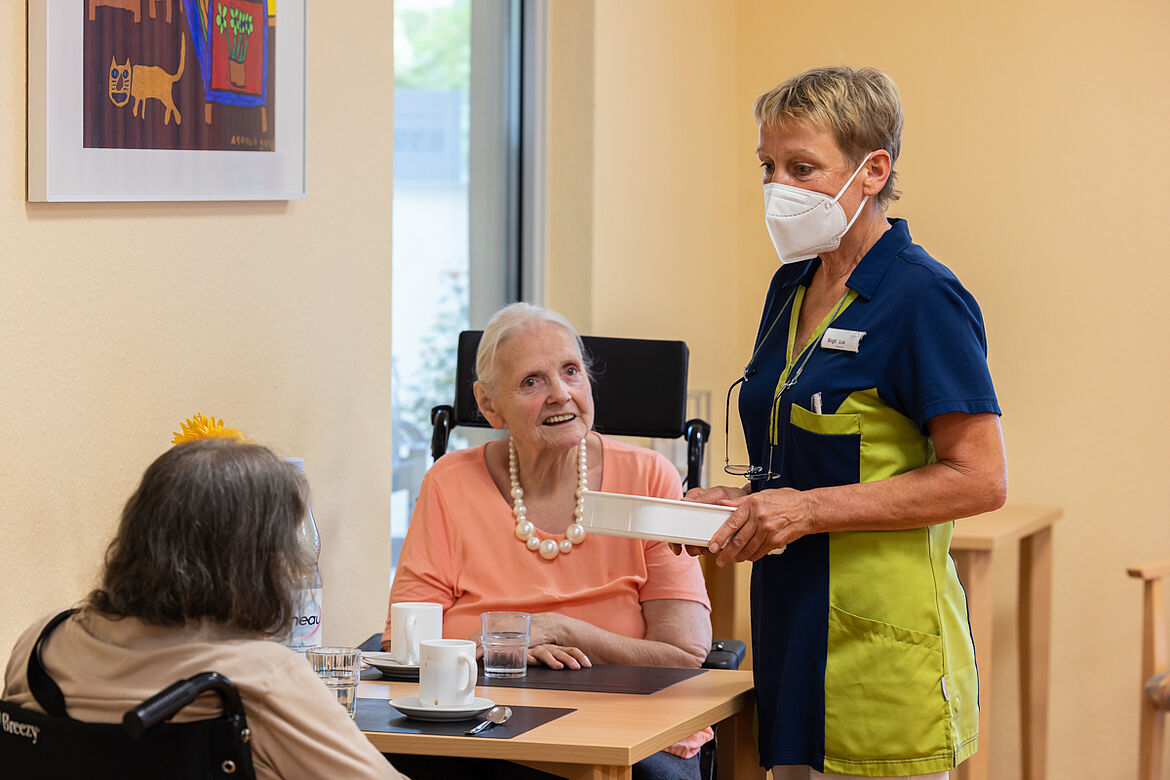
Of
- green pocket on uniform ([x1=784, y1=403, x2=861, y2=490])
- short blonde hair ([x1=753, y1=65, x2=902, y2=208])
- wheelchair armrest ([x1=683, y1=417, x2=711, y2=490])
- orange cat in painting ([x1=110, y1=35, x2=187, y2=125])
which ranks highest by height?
orange cat in painting ([x1=110, y1=35, x2=187, y2=125])

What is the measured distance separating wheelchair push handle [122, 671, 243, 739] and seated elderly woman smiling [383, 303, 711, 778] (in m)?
0.91

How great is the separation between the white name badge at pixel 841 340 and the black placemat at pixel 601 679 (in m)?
0.53

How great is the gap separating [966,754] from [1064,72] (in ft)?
8.31

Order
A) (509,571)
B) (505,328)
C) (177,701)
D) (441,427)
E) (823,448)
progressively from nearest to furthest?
(177,701) → (823,448) → (509,571) → (505,328) → (441,427)

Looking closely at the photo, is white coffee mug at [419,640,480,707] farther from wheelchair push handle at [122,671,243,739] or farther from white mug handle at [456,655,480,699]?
wheelchair push handle at [122,671,243,739]

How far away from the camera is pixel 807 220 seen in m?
1.80

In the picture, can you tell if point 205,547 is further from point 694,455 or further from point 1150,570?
point 1150,570

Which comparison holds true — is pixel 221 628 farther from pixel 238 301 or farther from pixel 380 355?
pixel 380 355

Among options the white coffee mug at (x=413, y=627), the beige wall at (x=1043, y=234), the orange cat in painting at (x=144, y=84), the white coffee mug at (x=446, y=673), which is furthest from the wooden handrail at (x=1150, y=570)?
the orange cat in painting at (x=144, y=84)

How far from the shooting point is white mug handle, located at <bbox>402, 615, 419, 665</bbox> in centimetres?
196

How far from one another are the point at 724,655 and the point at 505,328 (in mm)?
682

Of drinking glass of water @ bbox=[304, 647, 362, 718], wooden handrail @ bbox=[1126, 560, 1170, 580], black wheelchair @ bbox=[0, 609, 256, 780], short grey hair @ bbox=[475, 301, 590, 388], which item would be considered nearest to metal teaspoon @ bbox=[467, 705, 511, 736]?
drinking glass of water @ bbox=[304, 647, 362, 718]

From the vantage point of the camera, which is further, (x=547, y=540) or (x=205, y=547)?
(x=547, y=540)

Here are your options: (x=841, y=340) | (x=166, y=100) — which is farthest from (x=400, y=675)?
(x=166, y=100)
